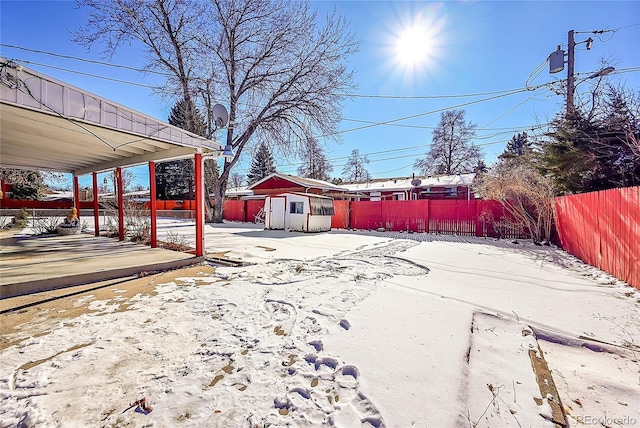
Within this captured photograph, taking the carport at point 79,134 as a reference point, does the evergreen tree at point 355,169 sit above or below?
above

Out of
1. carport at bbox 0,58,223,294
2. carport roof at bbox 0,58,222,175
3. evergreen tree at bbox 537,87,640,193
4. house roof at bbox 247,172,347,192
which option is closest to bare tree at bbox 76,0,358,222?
house roof at bbox 247,172,347,192

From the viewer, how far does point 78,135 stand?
4918 millimetres

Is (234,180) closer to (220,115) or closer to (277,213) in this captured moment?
(277,213)

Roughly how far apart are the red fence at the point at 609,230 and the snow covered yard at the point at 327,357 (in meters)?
0.67

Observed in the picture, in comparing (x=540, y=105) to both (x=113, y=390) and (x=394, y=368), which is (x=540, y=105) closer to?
(x=394, y=368)

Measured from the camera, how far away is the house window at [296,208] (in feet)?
41.3

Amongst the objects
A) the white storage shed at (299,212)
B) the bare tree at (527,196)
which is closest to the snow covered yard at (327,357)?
the bare tree at (527,196)

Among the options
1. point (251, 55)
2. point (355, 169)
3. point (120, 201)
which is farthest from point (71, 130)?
point (355, 169)

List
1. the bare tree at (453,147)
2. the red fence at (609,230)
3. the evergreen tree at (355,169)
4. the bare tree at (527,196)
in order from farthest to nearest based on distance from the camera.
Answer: the evergreen tree at (355,169)
the bare tree at (453,147)
the bare tree at (527,196)
the red fence at (609,230)

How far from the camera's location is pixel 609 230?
4.57 m

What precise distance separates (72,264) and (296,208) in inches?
348

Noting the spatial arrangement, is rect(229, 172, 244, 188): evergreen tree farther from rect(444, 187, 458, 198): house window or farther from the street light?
the street light

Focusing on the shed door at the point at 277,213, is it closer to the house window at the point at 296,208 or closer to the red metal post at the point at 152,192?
the house window at the point at 296,208

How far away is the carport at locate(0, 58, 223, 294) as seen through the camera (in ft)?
10.1
